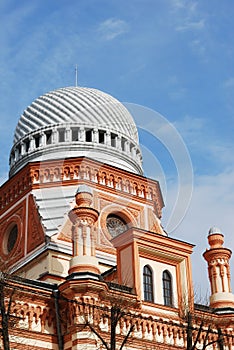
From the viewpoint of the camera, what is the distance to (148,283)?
25.2m

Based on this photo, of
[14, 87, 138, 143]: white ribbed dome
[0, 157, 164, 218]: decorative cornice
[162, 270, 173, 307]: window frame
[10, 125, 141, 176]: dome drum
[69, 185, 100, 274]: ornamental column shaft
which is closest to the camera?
[69, 185, 100, 274]: ornamental column shaft

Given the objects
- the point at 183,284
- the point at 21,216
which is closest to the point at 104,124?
the point at 21,216

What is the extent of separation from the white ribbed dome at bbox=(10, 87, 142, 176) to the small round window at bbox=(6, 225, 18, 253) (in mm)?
3210

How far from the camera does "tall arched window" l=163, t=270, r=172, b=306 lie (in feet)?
83.7

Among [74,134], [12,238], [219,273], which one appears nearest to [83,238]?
[219,273]

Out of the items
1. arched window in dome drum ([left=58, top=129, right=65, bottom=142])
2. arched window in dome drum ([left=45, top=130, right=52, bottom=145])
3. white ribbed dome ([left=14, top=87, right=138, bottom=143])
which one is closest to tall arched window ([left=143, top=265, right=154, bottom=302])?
arched window in dome drum ([left=58, top=129, right=65, bottom=142])

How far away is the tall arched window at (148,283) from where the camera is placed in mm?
24970

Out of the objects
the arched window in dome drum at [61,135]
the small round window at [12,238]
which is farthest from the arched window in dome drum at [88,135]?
the small round window at [12,238]

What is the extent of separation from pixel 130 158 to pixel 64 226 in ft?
19.1

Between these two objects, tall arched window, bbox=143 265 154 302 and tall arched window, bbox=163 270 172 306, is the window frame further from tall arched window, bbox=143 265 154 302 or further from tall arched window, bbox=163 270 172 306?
tall arched window, bbox=143 265 154 302

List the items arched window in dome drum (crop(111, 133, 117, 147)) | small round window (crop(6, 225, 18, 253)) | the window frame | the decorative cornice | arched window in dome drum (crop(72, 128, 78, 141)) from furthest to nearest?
arched window in dome drum (crop(111, 133, 117, 147)) < arched window in dome drum (crop(72, 128, 78, 141)) < small round window (crop(6, 225, 18, 253)) < the decorative cornice < the window frame

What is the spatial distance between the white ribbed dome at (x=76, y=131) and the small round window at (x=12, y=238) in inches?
126

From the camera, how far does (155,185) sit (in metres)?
32.0

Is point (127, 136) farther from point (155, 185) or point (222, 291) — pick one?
point (222, 291)
